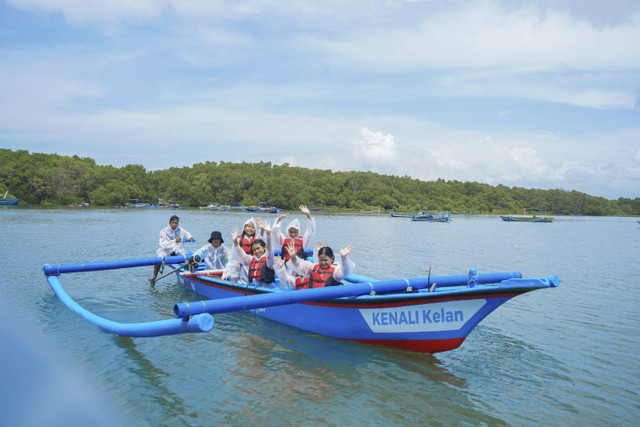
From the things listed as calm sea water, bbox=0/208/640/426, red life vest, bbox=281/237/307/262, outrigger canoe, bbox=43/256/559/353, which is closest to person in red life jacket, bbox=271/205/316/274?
red life vest, bbox=281/237/307/262

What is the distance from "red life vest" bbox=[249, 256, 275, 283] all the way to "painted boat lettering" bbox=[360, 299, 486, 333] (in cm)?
278

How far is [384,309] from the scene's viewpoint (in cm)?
659

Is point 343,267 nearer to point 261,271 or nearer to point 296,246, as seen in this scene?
point 261,271

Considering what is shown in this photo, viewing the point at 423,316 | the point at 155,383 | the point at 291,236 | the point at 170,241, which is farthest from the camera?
the point at 170,241

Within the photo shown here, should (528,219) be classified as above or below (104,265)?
above

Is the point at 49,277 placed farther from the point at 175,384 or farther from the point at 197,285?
the point at 175,384

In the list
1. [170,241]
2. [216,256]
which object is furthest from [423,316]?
[170,241]

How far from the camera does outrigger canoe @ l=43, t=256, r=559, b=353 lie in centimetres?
558

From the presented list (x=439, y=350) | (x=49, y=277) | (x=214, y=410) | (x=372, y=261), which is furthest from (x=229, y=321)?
(x=372, y=261)

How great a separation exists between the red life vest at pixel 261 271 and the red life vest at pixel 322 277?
60.0 inches

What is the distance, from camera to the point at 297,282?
7.98 m

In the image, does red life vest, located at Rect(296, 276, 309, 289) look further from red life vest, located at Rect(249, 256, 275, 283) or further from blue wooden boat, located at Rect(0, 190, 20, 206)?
blue wooden boat, located at Rect(0, 190, 20, 206)

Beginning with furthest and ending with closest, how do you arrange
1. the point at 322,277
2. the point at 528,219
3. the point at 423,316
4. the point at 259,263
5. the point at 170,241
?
the point at 528,219, the point at 170,241, the point at 259,263, the point at 322,277, the point at 423,316

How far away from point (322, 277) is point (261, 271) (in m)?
1.86
